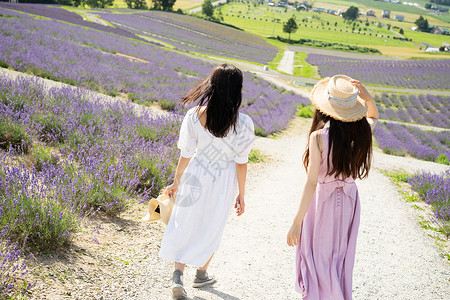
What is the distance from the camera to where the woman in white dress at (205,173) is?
3141mm

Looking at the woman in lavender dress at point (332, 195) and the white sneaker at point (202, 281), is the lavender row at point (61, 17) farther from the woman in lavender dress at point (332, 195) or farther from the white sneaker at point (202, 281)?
the woman in lavender dress at point (332, 195)

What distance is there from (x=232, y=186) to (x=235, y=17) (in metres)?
111

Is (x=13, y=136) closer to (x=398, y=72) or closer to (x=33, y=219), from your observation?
(x=33, y=219)

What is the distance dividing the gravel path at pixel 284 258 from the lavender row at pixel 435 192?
0.41 m

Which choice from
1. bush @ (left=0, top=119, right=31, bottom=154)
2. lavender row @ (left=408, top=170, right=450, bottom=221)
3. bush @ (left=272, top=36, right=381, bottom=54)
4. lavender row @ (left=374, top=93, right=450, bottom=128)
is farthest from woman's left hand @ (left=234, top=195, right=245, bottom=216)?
bush @ (left=272, top=36, right=381, bottom=54)

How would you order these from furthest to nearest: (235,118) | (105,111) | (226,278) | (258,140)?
(258,140) < (105,111) < (226,278) < (235,118)

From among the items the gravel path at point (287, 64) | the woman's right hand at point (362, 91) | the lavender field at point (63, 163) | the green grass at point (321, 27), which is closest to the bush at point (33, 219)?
the lavender field at point (63, 163)

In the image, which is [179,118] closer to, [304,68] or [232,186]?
[232,186]

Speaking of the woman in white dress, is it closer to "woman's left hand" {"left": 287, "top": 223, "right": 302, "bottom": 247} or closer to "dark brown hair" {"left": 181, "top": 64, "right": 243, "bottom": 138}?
"dark brown hair" {"left": 181, "top": 64, "right": 243, "bottom": 138}

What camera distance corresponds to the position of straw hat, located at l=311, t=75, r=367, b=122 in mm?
2709

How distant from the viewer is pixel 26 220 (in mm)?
3365

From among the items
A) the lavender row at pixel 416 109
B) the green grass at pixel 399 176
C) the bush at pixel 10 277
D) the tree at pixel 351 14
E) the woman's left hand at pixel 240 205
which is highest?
the tree at pixel 351 14

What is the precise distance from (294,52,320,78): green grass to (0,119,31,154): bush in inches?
1451

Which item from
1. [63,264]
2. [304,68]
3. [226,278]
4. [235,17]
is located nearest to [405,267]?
[226,278]
